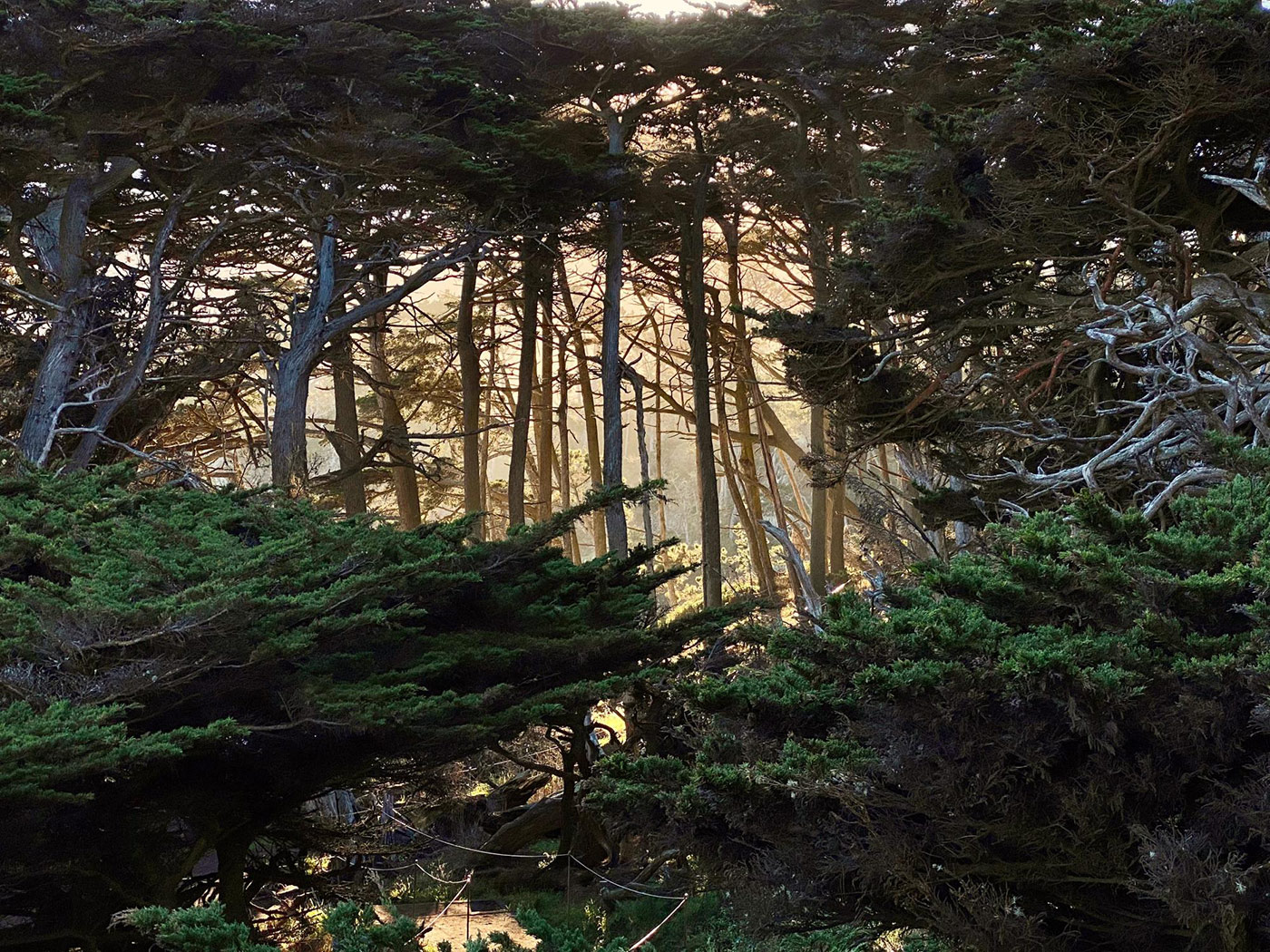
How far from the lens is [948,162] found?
792 cm

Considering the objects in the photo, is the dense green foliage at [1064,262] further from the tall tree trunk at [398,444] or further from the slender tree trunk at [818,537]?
the tall tree trunk at [398,444]

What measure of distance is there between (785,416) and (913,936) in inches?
1057

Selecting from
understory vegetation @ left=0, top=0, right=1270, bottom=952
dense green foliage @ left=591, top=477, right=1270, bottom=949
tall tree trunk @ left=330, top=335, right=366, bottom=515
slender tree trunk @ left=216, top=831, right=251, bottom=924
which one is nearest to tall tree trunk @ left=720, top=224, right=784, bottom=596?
understory vegetation @ left=0, top=0, right=1270, bottom=952

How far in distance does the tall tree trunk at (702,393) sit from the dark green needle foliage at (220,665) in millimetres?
5352

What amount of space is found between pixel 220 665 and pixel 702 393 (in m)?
8.78

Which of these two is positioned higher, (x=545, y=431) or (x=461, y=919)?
(x=545, y=431)

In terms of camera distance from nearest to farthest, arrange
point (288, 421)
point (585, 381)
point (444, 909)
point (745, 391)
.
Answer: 1. point (444, 909)
2. point (288, 421)
3. point (585, 381)
4. point (745, 391)

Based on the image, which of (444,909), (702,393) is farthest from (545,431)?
(444,909)

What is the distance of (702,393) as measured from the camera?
534 inches

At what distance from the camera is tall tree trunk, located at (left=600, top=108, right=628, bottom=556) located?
12.6 m

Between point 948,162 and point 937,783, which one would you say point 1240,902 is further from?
point 948,162

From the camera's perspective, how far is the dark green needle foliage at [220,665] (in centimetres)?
484

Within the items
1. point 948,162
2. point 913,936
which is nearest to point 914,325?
point 948,162

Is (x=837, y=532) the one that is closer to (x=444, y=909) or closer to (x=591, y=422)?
(x=591, y=422)
